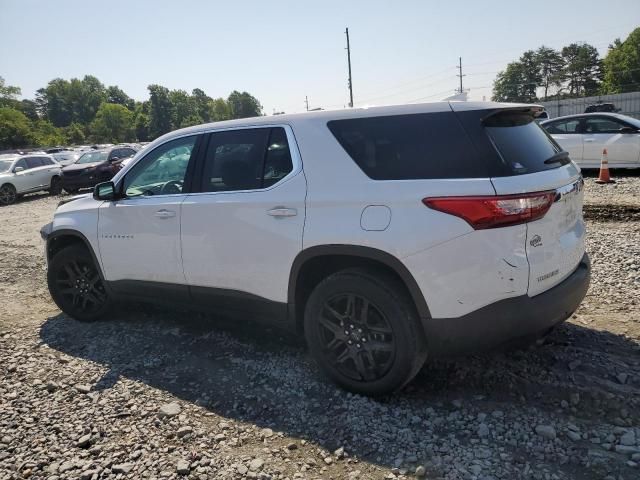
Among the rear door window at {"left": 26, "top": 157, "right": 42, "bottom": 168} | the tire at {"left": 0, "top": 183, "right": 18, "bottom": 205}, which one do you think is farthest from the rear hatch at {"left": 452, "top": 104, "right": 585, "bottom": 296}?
the rear door window at {"left": 26, "top": 157, "right": 42, "bottom": 168}

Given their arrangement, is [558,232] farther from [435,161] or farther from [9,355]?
[9,355]

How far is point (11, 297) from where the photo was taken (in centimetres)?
608

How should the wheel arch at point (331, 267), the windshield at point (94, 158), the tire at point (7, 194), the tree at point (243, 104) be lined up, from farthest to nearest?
the tree at point (243, 104) < the windshield at point (94, 158) < the tire at point (7, 194) < the wheel arch at point (331, 267)

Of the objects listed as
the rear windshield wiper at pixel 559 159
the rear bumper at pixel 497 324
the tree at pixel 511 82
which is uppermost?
the tree at pixel 511 82

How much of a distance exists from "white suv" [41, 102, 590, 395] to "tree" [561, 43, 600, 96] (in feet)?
336

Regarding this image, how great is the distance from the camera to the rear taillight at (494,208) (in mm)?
2682

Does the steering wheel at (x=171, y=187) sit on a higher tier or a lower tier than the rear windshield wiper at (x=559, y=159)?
lower

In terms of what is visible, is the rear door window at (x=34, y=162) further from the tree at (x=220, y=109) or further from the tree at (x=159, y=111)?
the tree at (x=220, y=109)

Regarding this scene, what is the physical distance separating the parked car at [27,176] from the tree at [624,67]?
250 ft

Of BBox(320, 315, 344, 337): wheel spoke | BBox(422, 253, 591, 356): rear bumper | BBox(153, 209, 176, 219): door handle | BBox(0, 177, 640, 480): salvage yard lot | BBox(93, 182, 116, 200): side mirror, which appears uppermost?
BBox(93, 182, 116, 200): side mirror

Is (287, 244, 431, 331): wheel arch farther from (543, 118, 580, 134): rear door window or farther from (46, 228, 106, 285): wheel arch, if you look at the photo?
(543, 118, 580, 134): rear door window

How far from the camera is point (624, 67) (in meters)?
75.4

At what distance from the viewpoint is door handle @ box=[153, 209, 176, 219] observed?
4021 mm

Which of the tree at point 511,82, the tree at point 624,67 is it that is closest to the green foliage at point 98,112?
the tree at point 511,82
